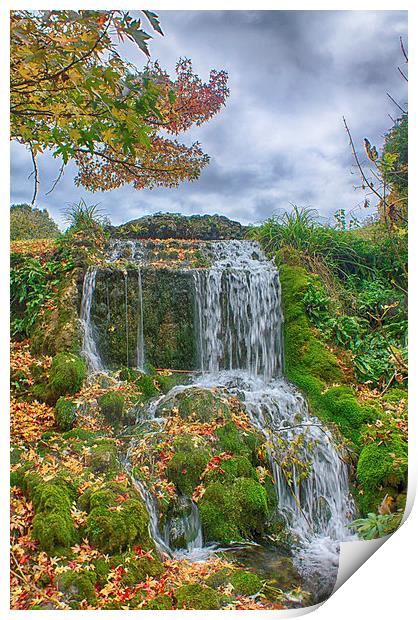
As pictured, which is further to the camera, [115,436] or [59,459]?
[115,436]

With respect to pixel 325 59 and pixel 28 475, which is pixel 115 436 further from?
pixel 325 59

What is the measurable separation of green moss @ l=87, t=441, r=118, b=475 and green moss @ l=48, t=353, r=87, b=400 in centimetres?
37

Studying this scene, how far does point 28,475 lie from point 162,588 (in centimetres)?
83

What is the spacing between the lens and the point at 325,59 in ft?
7.74

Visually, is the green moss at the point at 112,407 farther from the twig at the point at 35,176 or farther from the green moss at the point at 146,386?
the twig at the point at 35,176

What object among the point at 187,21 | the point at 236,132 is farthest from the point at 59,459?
the point at 187,21

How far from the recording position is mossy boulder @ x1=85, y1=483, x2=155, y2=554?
2000mm

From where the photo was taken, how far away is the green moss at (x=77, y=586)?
74.1 inches

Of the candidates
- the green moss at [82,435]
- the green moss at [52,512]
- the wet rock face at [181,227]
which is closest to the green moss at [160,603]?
the green moss at [52,512]

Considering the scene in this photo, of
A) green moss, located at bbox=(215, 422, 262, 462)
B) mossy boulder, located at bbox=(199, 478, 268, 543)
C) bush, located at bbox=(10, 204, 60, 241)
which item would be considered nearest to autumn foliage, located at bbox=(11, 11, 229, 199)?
bush, located at bbox=(10, 204, 60, 241)

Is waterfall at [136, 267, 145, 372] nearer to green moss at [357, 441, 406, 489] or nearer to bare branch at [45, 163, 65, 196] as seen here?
bare branch at [45, 163, 65, 196]

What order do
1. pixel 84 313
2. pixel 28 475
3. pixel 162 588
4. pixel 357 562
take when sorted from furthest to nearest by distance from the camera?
pixel 84 313 → pixel 357 562 → pixel 28 475 → pixel 162 588

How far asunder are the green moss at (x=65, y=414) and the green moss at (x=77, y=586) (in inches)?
28.5

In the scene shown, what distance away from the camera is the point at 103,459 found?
2.25 metres
